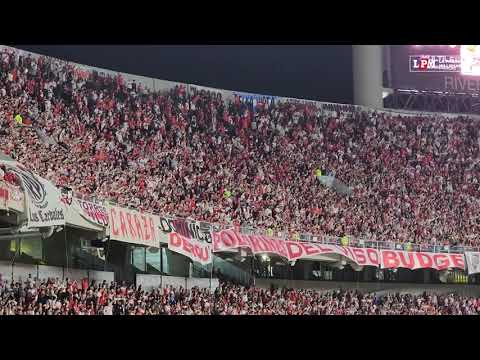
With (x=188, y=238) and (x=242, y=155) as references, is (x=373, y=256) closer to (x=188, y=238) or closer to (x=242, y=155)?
(x=242, y=155)

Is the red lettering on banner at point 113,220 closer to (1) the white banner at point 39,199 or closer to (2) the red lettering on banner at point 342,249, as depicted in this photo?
(1) the white banner at point 39,199

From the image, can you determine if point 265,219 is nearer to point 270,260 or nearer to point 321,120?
point 270,260

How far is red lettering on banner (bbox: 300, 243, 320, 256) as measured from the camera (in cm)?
2766

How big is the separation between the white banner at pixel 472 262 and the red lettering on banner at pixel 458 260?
0.20 metres

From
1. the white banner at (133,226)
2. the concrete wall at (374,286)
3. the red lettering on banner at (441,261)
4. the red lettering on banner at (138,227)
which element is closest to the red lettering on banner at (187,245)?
the white banner at (133,226)

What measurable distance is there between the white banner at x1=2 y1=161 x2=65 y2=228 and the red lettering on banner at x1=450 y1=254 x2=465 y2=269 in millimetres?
15199

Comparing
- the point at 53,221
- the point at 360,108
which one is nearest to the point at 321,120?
the point at 360,108

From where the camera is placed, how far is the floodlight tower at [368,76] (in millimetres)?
37781

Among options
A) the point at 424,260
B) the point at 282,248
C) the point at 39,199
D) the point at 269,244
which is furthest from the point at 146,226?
the point at 424,260

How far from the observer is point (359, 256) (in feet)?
95.9

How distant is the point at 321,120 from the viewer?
35.0 m

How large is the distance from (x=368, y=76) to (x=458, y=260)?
32.9ft
